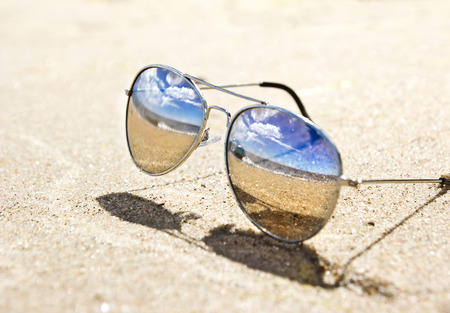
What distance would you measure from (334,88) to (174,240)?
204 cm

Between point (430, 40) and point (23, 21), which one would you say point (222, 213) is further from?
point (23, 21)

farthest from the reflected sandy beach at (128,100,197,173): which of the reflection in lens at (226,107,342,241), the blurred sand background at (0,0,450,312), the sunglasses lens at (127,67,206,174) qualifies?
the reflection in lens at (226,107,342,241)

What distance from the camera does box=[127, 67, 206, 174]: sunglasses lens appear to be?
1.69m

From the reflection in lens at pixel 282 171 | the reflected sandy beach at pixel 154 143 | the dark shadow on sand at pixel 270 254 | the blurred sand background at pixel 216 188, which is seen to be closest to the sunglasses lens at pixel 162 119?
the reflected sandy beach at pixel 154 143

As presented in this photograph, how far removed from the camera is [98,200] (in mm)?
1659

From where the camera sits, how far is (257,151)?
1471 mm

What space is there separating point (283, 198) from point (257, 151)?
7.1 inches

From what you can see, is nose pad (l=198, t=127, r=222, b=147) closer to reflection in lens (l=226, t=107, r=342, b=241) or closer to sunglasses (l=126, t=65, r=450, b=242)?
sunglasses (l=126, t=65, r=450, b=242)

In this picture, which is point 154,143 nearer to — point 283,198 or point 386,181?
point 283,198

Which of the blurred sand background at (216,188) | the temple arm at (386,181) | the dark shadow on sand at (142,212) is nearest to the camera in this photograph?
the blurred sand background at (216,188)

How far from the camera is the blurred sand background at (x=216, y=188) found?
1102 millimetres

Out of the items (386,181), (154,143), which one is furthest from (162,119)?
(386,181)

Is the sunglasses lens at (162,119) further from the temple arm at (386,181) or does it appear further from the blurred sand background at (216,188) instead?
the temple arm at (386,181)

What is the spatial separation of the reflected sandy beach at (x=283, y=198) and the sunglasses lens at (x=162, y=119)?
270mm
